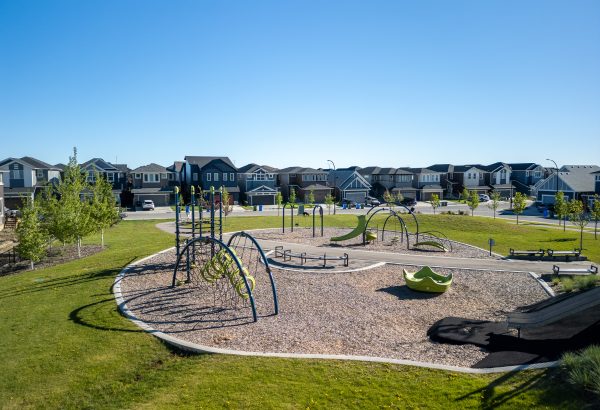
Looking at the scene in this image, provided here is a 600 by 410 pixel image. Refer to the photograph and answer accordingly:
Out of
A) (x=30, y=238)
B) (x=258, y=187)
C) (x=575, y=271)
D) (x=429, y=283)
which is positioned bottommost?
(x=575, y=271)

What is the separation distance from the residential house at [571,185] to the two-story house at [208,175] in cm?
4690

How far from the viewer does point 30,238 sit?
24234 millimetres

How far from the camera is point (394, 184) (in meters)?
79.9

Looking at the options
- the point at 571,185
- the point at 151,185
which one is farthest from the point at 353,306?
the point at 571,185

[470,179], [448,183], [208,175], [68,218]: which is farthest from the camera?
[470,179]

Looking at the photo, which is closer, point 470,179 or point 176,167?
point 176,167

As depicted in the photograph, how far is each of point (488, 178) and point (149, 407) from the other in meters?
89.7

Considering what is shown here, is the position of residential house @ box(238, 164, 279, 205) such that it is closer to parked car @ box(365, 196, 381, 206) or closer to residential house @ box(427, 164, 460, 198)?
parked car @ box(365, 196, 381, 206)

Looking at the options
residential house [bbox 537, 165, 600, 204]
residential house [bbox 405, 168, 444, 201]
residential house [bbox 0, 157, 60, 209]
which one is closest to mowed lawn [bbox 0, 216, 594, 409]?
residential house [bbox 0, 157, 60, 209]

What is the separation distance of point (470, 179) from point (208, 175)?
53083 mm

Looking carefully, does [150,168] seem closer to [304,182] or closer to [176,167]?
[176,167]

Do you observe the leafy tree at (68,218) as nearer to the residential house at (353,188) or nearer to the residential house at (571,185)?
the residential house at (353,188)

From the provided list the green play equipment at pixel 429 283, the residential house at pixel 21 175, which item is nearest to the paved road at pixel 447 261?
the green play equipment at pixel 429 283

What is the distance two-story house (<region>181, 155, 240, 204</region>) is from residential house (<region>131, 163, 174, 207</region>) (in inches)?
132
